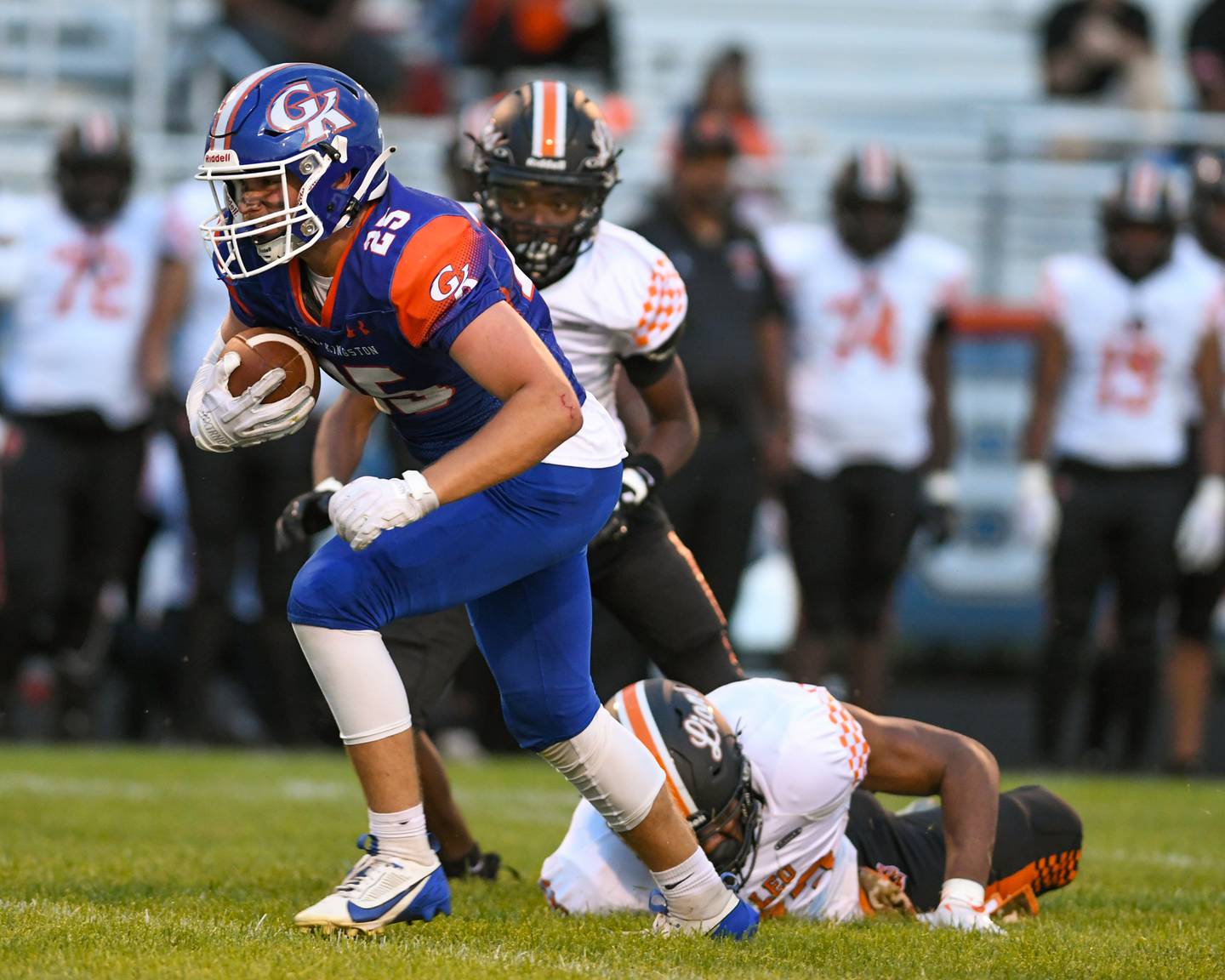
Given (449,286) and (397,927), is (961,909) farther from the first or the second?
(449,286)

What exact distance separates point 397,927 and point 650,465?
1.35 m

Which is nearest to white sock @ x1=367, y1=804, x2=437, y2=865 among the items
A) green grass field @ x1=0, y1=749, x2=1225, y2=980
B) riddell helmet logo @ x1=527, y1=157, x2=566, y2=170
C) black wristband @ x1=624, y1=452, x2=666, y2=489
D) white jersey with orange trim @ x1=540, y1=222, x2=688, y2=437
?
green grass field @ x1=0, y1=749, x2=1225, y2=980

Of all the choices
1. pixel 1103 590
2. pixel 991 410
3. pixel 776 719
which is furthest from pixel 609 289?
pixel 991 410

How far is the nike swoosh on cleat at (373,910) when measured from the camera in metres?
3.50

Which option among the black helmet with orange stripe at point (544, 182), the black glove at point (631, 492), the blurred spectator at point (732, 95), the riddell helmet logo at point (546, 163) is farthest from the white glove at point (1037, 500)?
the riddell helmet logo at point (546, 163)

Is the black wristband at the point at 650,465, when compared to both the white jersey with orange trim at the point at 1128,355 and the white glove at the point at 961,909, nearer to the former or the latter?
the white glove at the point at 961,909

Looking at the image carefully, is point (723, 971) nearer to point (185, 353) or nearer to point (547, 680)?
point (547, 680)

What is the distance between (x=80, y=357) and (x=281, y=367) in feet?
13.6

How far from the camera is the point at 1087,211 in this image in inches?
418

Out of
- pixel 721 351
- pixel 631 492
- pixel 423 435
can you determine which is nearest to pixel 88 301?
pixel 721 351

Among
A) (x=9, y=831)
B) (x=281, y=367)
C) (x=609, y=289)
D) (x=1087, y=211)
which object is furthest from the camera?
(x=1087, y=211)

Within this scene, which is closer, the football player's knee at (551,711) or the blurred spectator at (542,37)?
the football player's knee at (551,711)

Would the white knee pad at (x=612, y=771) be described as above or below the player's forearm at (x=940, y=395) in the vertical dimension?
below

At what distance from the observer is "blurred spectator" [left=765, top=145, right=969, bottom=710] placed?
23.9ft
